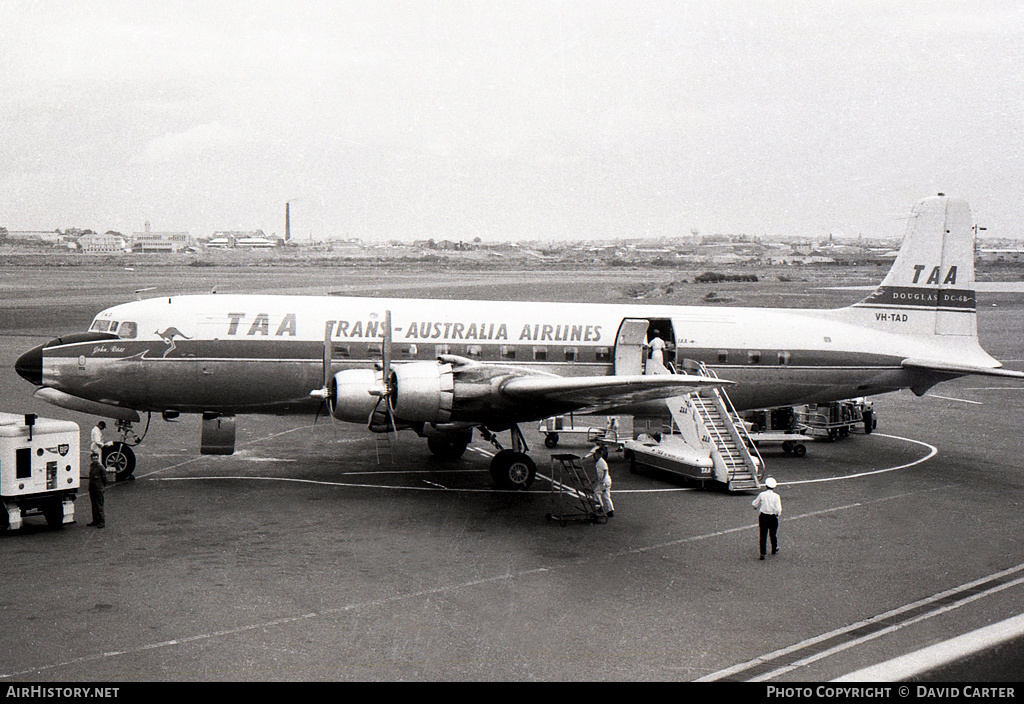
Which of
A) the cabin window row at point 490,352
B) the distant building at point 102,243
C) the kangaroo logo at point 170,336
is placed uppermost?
the distant building at point 102,243

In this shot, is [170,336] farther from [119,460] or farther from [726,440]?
[726,440]

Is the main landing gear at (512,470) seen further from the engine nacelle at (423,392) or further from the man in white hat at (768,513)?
the man in white hat at (768,513)

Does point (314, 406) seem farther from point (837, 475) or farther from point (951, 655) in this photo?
point (951, 655)

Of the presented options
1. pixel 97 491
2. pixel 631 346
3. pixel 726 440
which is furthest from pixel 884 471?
pixel 97 491

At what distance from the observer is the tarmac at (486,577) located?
1034 centimetres

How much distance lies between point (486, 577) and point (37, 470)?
8661 millimetres

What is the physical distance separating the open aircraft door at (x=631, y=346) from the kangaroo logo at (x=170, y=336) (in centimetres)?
1086

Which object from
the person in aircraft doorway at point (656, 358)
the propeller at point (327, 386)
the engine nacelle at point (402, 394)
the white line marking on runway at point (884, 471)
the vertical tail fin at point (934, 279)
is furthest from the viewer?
the vertical tail fin at point (934, 279)

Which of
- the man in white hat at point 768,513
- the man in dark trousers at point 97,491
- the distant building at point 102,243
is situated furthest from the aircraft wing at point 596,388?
the distant building at point 102,243

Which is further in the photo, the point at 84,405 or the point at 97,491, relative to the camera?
the point at 84,405

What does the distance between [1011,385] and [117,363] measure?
41522mm

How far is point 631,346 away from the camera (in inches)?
864

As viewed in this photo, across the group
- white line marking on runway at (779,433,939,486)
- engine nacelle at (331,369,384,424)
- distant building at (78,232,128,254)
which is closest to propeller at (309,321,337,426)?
engine nacelle at (331,369,384,424)

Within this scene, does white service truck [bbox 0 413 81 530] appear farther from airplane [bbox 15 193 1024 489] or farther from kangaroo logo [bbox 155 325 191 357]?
kangaroo logo [bbox 155 325 191 357]
